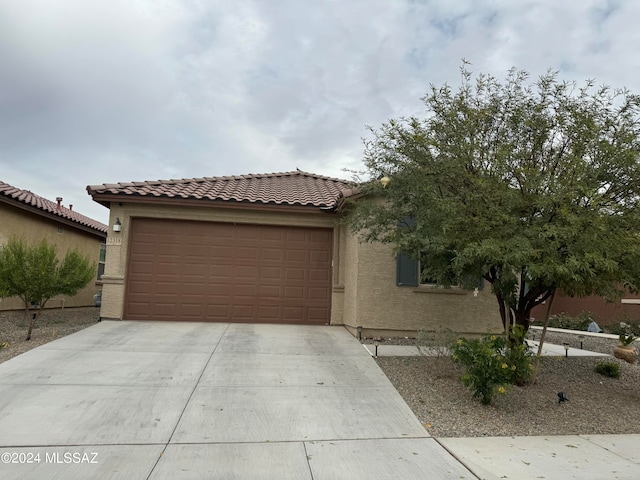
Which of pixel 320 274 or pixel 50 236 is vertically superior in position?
pixel 50 236

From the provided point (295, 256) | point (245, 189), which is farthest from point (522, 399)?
point (245, 189)

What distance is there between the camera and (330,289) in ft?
36.1

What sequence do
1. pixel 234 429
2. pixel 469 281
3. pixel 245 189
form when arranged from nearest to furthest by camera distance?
pixel 234 429 → pixel 469 281 → pixel 245 189

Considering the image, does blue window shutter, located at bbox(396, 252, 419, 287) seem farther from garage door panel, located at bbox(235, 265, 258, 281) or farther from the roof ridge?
garage door panel, located at bbox(235, 265, 258, 281)

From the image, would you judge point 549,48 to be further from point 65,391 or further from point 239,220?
point 65,391

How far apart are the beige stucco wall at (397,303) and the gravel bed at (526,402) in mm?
1910

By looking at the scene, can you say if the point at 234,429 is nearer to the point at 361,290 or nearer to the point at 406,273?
the point at 361,290

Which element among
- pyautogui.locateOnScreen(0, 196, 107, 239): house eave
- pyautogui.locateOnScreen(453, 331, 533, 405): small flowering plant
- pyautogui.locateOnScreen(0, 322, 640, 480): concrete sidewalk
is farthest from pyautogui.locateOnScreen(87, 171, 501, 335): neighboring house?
pyautogui.locateOnScreen(453, 331, 533, 405): small flowering plant

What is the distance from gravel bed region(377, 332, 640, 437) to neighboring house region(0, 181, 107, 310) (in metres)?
10.3

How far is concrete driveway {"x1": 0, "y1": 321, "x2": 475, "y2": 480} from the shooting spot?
12.7ft

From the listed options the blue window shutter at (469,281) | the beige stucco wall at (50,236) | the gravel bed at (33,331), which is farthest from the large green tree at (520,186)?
the beige stucco wall at (50,236)

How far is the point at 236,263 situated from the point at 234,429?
6556mm

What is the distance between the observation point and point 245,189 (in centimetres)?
1238

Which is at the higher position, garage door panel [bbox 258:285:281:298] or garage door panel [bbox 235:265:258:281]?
garage door panel [bbox 235:265:258:281]
